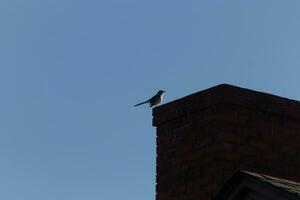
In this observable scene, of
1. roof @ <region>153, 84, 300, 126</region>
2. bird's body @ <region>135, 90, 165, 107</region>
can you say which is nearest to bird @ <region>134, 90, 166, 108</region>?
bird's body @ <region>135, 90, 165, 107</region>

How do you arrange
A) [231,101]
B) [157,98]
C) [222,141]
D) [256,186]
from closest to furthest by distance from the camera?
1. [256,186]
2. [222,141]
3. [231,101]
4. [157,98]

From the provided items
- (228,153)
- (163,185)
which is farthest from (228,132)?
(163,185)

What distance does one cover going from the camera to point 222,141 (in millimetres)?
8375

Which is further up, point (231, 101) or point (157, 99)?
point (157, 99)

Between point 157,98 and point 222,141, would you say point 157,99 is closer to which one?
point 157,98

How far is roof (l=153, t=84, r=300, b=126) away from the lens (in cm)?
864

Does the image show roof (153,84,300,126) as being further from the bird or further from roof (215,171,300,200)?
the bird

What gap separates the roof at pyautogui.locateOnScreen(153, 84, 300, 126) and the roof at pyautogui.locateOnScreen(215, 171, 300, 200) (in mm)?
1257

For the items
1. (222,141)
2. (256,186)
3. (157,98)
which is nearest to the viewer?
(256,186)

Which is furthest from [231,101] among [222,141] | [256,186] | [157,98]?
[157,98]

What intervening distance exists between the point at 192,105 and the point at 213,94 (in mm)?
273

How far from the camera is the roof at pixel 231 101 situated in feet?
28.3

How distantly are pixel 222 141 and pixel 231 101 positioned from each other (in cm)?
46

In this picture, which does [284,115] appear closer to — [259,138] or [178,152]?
[259,138]
